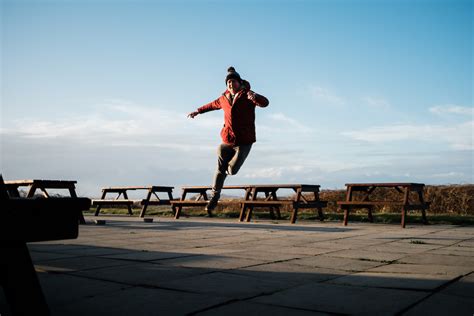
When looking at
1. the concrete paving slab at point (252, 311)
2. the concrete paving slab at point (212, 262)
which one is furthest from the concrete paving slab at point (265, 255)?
the concrete paving slab at point (252, 311)

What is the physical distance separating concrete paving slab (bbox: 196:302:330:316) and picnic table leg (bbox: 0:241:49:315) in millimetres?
697

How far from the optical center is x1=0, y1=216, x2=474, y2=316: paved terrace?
225 centimetres

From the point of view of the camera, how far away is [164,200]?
1252cm

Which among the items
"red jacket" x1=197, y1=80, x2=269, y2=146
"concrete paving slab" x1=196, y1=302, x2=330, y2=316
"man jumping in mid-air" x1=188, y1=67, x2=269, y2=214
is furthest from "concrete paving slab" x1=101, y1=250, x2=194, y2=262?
"red jacket" x1=197, y1=80, x2=269, y2=146

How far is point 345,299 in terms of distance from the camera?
2.43 metres

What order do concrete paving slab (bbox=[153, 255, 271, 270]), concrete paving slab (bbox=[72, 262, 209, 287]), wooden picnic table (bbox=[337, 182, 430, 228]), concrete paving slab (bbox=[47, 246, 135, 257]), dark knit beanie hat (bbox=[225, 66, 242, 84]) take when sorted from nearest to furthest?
concrete paving slab (bbox=[72, 262, 209, 287]), concrete paving slab (bbox=[153, 255, 271, 270]), concrete paving slab (bbox=[47, 246, 135, 257]), dark knit beanie hat (bbox=[225, 66, 242, 84]), wooden picnic table (bbox=[337, 182, 430, 228])

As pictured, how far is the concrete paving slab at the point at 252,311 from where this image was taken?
2.11 meters

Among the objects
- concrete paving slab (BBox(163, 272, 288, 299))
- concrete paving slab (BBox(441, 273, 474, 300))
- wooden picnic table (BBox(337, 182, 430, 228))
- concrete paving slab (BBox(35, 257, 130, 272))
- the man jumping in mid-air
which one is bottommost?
concrete paving slab (BBox(35, 257, 130, 272))

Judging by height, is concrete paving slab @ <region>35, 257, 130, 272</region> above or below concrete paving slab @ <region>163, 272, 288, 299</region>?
below

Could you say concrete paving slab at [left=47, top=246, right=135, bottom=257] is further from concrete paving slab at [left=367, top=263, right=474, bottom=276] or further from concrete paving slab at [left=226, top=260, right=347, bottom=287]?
concrete paving slab at [left=367, top=263, right=474, bottom=276]

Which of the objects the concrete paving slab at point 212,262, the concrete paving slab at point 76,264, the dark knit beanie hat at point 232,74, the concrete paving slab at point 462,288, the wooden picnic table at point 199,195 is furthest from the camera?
the wooden picnic table at point 199,195

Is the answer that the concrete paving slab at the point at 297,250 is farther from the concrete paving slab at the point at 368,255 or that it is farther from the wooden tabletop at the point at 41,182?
the wooden tabletop at the point at 41,182

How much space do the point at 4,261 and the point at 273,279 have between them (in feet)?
5.67

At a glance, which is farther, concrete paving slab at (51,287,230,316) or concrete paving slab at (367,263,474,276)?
concrete paving slab at (367,263,474,276)
